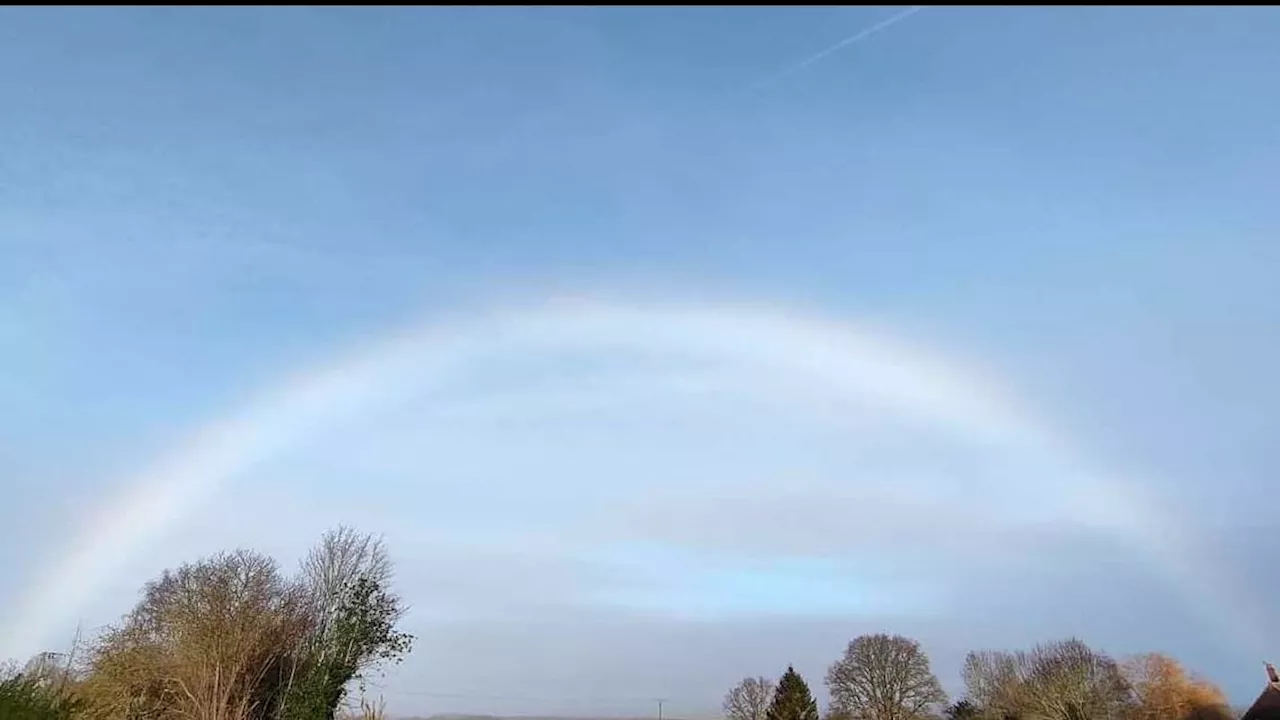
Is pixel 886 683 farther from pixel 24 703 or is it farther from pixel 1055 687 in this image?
pixel 24 703

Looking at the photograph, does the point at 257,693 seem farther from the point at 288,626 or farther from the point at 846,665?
the point at 846,665

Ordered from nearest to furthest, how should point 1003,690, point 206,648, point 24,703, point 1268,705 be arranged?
point 24,703 → point 206,648 → point 1268,705 → point 1003,690

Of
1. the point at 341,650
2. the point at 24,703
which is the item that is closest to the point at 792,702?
the point at 341,650

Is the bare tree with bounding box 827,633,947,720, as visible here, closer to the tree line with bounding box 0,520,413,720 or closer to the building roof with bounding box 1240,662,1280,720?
the building roof with bounding box 1240,662,1280,720

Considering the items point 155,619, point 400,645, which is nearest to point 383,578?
point 400,645

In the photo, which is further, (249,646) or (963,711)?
(963,711)

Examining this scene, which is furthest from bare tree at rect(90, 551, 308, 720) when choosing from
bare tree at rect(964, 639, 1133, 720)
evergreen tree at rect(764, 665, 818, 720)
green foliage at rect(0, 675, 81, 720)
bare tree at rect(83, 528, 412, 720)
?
bare tree at rect(964, 639, 1133, 720)

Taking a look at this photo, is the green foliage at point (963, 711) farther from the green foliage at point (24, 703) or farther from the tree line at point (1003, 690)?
the green foliage at point (24, 703)

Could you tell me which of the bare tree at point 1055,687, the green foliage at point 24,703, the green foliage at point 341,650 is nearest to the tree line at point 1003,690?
the bare tree at point 1055,687
